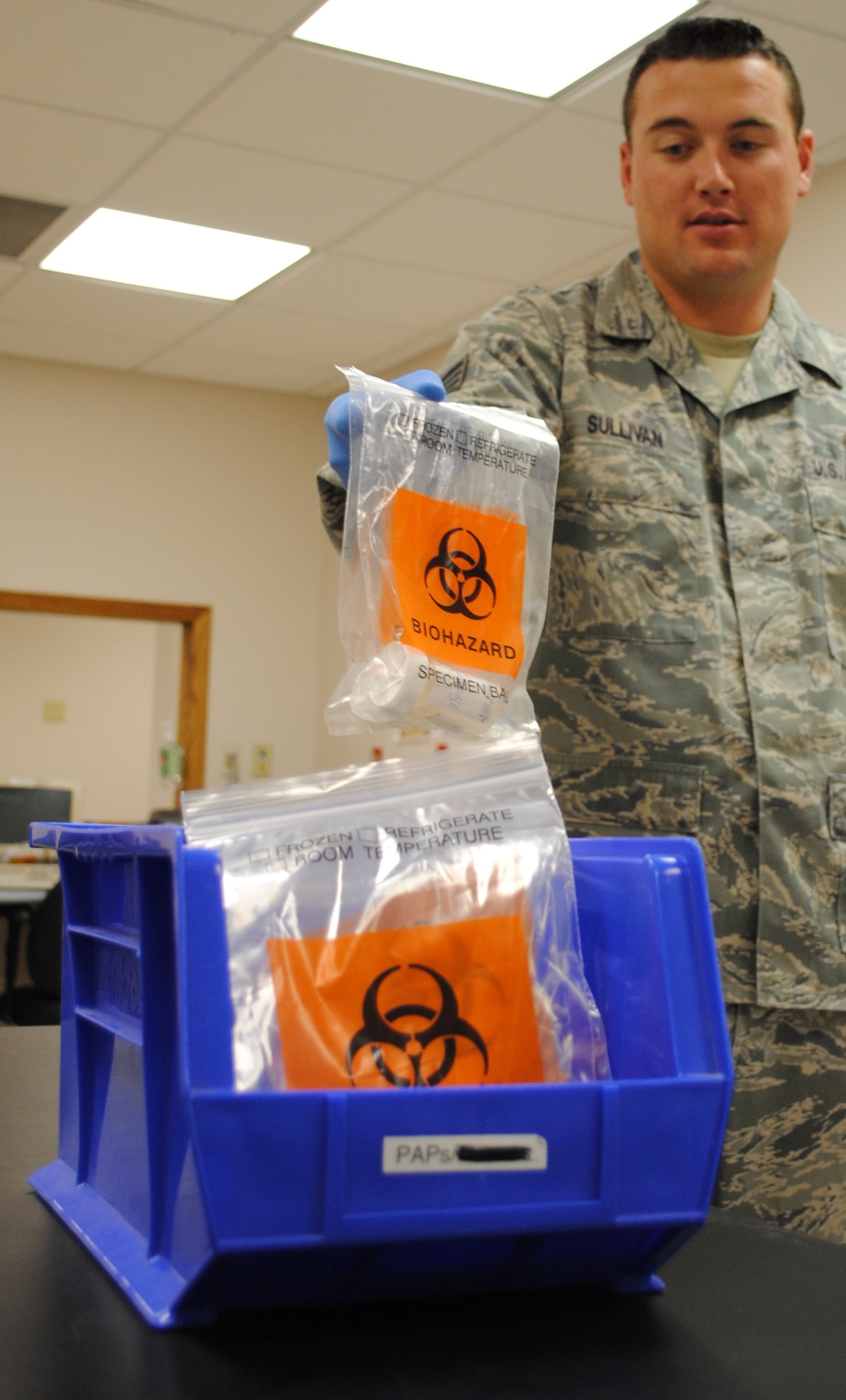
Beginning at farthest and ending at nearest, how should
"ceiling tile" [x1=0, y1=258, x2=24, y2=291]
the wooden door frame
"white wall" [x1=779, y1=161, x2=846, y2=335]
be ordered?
the wooden door frame < "ceiling tile" [x1=0, y1=258, x2=24, y2=291] < "white wall" [x1=779, y1=161, x2=846, y2=335]

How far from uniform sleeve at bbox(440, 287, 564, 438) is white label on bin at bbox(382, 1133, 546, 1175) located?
721mm

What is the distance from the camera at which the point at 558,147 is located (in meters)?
3.38

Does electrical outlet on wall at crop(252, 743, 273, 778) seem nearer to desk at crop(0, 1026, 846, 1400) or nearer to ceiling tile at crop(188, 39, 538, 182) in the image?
ceiling tile at crop(188, 39, 538, 182)

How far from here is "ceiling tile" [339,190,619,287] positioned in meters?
3.79

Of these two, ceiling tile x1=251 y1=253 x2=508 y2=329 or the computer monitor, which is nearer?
ceiling tile x1=251 y1=253 x2=508 y2=329

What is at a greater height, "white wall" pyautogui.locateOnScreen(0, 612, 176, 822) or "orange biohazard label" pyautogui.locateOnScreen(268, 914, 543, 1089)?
"white wall" pyautogui.locateOnScreen(0, 612, 176, 822)

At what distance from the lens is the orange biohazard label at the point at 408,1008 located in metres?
0.46

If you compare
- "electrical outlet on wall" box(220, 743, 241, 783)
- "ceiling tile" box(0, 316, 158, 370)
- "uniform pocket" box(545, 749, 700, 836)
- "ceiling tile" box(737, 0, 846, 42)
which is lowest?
"uniform pocket" box(545, 749, 700, 836)

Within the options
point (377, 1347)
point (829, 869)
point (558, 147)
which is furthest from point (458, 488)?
point (558, 147)

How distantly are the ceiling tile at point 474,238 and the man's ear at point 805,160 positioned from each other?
246cm

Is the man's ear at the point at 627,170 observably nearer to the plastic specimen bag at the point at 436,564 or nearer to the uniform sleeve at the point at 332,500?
the uniform sleeve at the point at 332,500

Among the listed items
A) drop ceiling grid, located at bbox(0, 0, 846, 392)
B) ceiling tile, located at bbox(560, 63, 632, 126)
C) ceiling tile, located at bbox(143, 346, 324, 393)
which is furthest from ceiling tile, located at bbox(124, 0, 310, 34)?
ceiling tile, located at bbox(143, 346, 324, 393)

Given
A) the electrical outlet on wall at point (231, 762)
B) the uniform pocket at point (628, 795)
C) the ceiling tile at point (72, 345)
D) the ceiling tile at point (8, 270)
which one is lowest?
the uniform pocket at point (628, 795)

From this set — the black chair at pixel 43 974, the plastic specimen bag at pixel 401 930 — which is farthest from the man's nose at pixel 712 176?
the black chair at pixel 43 974
